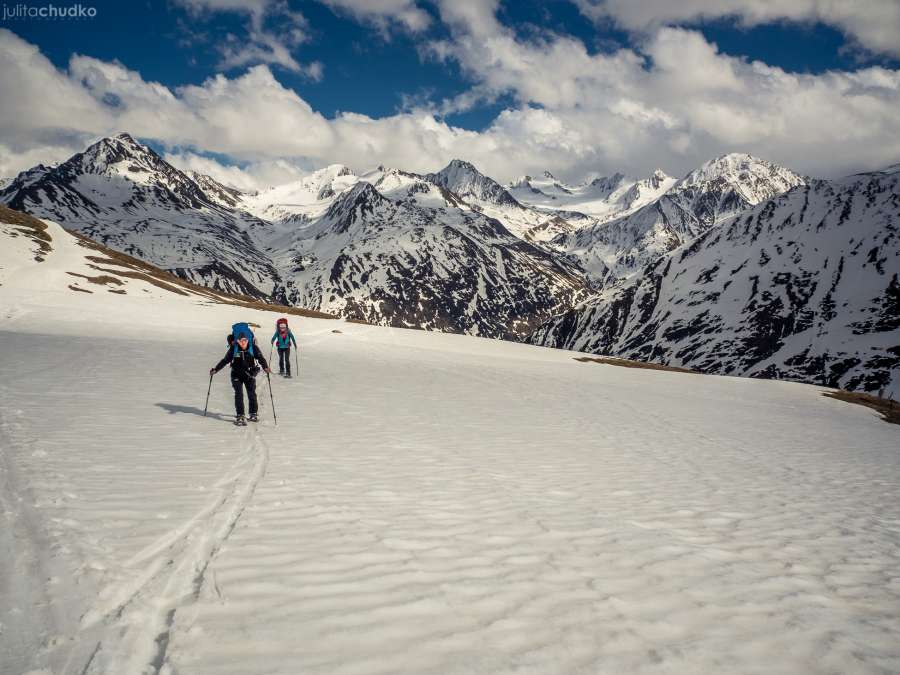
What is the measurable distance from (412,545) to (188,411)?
11.7m

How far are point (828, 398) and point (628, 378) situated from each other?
65.9 ft

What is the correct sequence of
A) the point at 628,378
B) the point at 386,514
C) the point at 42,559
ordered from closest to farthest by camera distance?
the point at 42,559
the point at 386,514
the point at 628,378

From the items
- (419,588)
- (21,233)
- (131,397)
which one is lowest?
(131,397)

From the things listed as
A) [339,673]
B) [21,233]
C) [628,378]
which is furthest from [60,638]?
[21,233]

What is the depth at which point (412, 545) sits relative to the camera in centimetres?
656

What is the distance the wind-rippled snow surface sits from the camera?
4.25m

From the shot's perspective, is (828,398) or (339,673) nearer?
(339,673)

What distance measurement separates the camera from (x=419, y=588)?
5.36m

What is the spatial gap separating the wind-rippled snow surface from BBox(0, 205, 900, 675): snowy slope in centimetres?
3

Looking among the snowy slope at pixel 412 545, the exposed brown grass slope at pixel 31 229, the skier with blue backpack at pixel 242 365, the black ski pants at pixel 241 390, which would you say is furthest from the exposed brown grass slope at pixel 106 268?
the snowy slope at pixel 412 545

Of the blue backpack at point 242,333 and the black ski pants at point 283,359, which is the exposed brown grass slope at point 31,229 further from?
the blue backpack at point 242,333

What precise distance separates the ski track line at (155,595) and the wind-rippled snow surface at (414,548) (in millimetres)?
25

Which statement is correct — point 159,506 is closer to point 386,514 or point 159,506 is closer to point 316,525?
point 316,525

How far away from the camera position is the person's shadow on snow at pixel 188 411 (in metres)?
14.9
